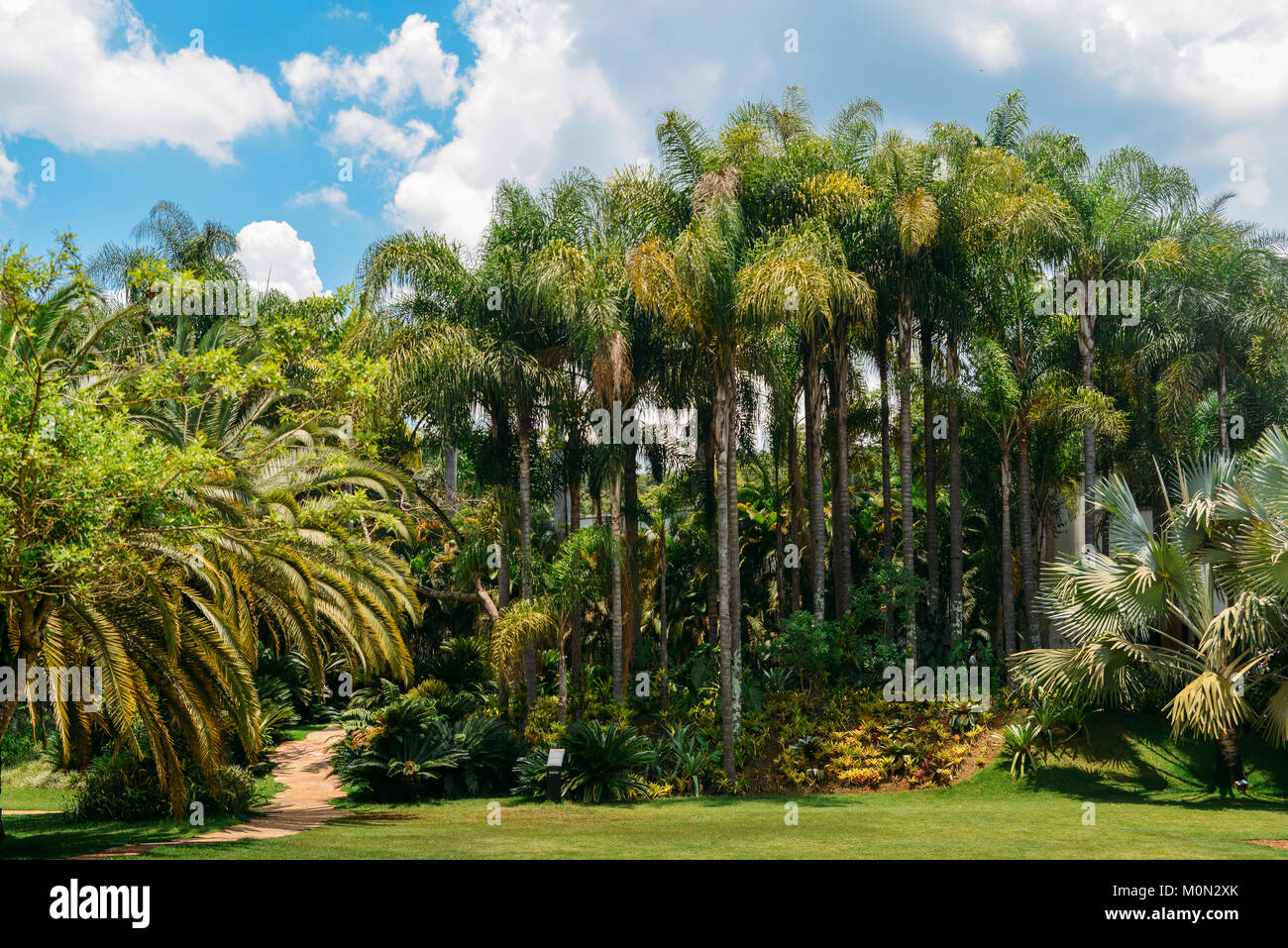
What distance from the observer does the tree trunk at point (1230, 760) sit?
14969 mm

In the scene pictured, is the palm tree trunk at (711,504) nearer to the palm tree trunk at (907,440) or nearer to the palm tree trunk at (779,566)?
the palm tree trunk at (779,566)

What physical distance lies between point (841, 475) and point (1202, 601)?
278 inches

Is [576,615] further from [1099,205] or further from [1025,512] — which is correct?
[1099,205]

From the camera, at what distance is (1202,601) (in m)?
14.9

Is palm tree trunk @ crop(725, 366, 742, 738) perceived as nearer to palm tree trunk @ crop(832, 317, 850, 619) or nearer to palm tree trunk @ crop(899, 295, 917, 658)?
palm tree trunk @ crop(832, 317, 850, 619)

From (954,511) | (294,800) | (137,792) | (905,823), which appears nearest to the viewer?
(905,823)

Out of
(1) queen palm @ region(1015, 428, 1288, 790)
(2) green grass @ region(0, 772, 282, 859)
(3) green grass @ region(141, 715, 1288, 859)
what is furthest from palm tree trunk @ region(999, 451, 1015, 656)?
(2) green grass @ region(0, 772, 282, 859)

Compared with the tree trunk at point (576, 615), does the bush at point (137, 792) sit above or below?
below

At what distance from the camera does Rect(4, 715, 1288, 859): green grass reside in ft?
32.9

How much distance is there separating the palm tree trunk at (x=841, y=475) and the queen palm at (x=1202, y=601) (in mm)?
4739

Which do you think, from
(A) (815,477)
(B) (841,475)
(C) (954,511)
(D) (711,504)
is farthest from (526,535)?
(C) (954,511)

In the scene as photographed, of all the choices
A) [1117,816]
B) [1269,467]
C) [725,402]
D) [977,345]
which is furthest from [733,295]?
[1117,816]

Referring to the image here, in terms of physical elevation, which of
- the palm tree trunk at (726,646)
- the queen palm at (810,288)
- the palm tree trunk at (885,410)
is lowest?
the palm tree trunk at (726,646)

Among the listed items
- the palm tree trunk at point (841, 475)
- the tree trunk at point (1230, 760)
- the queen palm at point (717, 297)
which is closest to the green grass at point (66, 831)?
the queen palm at point (717, 297)
